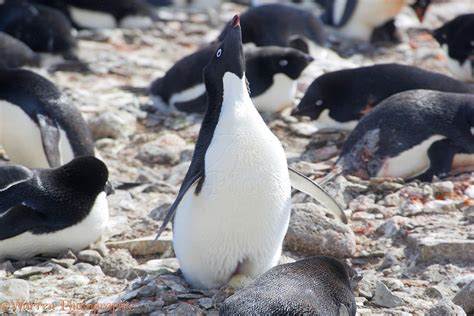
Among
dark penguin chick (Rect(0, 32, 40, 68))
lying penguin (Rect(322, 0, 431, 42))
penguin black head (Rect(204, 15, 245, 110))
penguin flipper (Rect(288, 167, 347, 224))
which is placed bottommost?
lying penguin (Rect(322, 0, 431, 42))

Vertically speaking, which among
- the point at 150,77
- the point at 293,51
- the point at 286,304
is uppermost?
the point at 286,304

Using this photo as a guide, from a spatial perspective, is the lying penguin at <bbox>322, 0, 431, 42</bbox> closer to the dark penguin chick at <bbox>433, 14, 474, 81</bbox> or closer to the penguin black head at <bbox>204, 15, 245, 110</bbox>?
the dark penguin chick at <bbox>433, 14, 474, 81</bbox>

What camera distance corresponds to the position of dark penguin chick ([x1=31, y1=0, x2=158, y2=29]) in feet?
34.8

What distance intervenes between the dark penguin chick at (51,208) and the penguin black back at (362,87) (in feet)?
8.16

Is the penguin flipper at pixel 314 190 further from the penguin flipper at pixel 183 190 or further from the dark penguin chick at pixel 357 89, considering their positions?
the dark penguin chick at pixel 357 89

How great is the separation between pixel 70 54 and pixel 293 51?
8.02 ft

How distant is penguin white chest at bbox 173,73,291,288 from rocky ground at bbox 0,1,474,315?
163mm

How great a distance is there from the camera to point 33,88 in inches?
266

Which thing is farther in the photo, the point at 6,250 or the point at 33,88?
the point at 33,88

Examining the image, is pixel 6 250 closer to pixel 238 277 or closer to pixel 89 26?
pixel 238 277

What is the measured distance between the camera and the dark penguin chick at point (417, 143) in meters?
6.07

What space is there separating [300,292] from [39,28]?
6.25 m

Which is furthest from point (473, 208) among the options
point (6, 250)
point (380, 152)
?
point (6, 250)

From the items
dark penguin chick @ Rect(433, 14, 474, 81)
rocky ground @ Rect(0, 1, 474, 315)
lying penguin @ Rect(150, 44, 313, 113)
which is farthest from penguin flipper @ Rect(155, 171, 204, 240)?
dark penguin chick @ Rect(433, 14, 474, 81)
